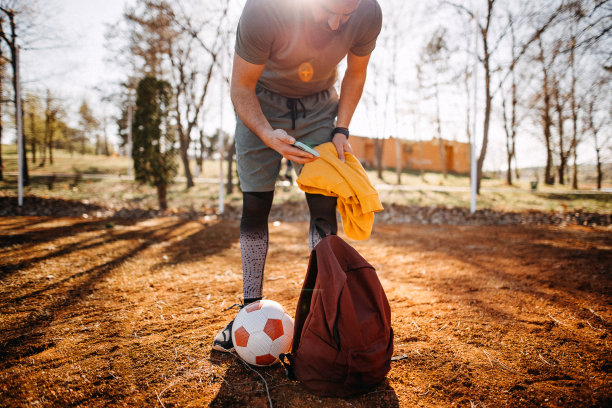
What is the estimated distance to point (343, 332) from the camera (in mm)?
1300

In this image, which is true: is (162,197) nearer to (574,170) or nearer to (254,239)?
(254,239)

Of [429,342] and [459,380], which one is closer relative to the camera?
[459,380]

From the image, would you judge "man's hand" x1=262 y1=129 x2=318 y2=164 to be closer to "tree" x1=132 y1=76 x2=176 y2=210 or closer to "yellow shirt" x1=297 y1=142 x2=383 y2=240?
"yellow shirt" x1=297 y1=142 x2=383 y2=240

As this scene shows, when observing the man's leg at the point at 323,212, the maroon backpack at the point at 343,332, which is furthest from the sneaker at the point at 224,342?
the man's leg at the point at 323,212

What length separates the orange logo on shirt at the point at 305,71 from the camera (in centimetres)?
165

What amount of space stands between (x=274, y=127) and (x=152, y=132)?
305 inches

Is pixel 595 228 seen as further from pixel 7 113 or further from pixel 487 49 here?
pixel 7 113

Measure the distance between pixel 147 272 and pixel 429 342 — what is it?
276cm

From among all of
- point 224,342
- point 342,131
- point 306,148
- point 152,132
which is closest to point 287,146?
point 306,148

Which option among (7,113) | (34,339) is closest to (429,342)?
(34,339)

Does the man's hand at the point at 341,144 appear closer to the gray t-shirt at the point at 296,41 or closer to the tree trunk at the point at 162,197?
the gray t-shirt at the point at 296,41

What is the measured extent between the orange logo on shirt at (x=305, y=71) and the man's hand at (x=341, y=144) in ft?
1.13

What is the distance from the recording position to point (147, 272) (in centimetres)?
326

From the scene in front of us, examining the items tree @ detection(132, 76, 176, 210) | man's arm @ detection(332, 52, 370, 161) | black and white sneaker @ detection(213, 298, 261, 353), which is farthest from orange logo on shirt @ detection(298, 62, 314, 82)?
tree @ detection(132, 76, 176, 210)
